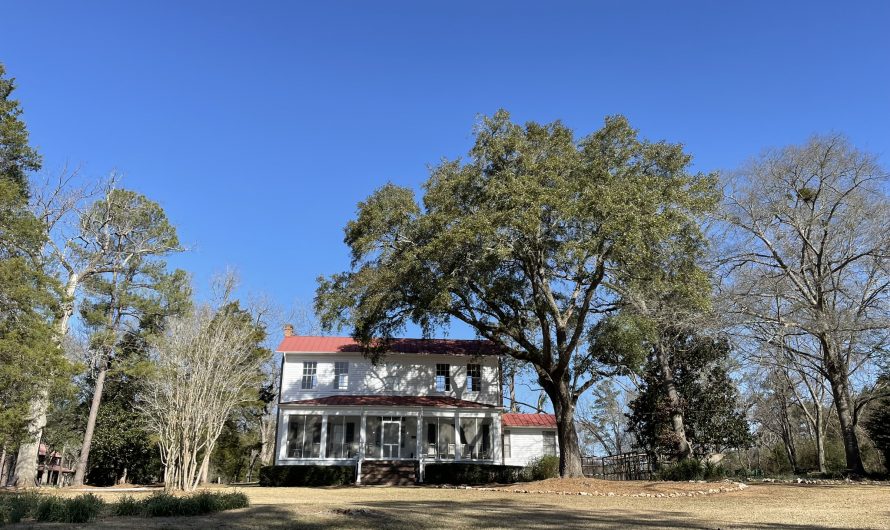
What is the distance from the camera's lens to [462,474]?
2681 cm

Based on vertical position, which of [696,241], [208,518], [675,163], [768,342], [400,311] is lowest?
[208,518]

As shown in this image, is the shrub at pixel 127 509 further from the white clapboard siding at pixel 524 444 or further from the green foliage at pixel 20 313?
the white clapboard siding at pixel 524 444

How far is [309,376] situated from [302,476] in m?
5.65

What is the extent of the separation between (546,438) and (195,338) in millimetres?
20057

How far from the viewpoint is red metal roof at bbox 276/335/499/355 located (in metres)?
31.0

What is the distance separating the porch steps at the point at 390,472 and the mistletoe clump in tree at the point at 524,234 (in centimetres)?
724

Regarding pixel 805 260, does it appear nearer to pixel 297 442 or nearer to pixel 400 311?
pixel 400 311

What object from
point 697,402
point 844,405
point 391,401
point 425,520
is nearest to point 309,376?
point 391,401

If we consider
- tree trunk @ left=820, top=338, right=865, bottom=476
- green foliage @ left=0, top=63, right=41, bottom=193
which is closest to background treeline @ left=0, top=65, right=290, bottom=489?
green foliage @ left=0, top=63, right=41, bottom=193

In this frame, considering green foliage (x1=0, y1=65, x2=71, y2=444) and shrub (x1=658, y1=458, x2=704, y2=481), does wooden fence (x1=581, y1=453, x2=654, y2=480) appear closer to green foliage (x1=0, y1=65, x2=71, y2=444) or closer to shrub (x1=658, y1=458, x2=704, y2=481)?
shrub (x1=658, y1=458, x2=704, y2=481)

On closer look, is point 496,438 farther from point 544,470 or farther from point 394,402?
point 394,402

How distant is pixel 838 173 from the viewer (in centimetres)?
2102

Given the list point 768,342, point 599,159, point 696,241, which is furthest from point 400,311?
point 768,342

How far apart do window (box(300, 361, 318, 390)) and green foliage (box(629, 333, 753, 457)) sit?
52.9 feet
